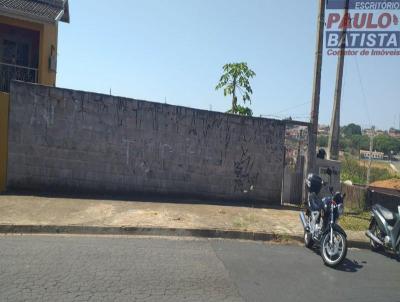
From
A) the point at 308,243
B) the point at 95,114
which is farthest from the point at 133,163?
the point at 308,243

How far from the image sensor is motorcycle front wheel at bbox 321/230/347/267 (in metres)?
6.38

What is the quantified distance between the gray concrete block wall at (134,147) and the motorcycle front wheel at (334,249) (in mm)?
4275

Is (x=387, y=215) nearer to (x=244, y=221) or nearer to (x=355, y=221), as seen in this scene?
(x=355, y=221)

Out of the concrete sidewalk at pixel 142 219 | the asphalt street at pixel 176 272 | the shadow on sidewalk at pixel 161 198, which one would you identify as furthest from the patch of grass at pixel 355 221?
the asphalt street at pixel 176 272

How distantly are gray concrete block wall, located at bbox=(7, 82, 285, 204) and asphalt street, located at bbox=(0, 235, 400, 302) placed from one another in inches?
127

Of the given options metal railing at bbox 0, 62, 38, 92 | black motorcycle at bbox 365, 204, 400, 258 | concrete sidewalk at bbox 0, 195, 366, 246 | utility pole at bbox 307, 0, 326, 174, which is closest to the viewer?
black motorcycle at bbox 365, 204, 400, 258

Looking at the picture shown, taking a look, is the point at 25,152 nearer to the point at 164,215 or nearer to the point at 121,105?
the point at 121,105

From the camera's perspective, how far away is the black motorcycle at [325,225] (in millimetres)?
6480

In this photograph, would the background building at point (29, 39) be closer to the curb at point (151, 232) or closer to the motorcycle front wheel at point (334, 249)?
the curb at point (151, 232)


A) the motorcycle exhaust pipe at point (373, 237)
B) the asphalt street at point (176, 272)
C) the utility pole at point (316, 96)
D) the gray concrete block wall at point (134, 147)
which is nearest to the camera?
the asphalt street at point (176, 272)

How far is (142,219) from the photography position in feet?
26.6

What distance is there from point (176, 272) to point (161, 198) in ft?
15.7

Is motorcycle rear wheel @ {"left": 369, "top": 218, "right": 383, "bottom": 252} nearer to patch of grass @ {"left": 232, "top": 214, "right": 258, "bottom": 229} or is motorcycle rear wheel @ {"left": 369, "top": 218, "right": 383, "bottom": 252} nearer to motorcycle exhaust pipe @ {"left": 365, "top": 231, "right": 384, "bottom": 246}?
motorcycle exhaust pipe @ {"left": 365, "top": 231, "right": 384, "bottom": 246}

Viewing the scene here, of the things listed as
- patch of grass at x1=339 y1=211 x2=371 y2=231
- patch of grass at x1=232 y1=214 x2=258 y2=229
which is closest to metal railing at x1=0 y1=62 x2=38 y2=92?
patch of grass at x1=232 y1=214 x2=258 y2=229
